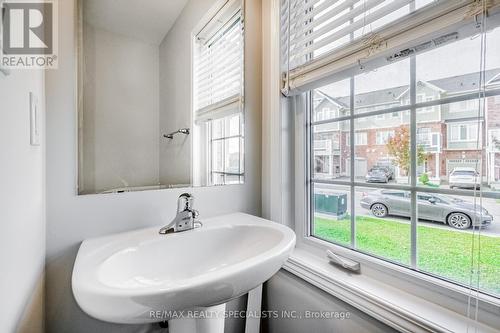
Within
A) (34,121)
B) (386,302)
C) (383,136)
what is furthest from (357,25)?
(34,121)

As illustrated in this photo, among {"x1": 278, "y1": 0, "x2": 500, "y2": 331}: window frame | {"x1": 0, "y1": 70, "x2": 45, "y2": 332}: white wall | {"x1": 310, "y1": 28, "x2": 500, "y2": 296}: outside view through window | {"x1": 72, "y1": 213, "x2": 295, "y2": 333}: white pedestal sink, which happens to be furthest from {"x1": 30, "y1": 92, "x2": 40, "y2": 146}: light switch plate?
{"x1": 310, "y1": 28, "x2": 500, "y2": 296}: outside view through window

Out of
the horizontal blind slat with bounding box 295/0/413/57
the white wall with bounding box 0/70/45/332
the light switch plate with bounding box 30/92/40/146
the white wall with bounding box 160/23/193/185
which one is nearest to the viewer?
the white wall with bounding box 0/70/45/332

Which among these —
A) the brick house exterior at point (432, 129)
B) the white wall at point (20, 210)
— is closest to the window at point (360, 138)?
the brick house exterior at point (432, 129)

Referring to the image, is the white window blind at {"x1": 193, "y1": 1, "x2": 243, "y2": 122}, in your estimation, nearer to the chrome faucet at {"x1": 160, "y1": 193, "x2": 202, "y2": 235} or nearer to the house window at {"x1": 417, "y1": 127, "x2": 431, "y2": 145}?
the chrome faucet at {"x1": 160, "y1": 193, "x2": 202, "y2": 235}

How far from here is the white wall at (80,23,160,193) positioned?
0.74 meters

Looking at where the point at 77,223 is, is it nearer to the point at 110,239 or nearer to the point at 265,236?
the point at 110,239

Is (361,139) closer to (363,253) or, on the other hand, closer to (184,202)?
(363,253)

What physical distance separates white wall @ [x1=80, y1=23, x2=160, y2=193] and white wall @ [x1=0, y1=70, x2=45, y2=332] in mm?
132

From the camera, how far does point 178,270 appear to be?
2.46 ft

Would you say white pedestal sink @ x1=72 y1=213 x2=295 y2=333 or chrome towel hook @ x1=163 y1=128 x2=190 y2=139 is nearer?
white pedestal sink @ x1=72 y1=213 x2=295 y2=333

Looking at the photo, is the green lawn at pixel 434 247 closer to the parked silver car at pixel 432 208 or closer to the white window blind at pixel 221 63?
the parked silver car at pixel 432 208

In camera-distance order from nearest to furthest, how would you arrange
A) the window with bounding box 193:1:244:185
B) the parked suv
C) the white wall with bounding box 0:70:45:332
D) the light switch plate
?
1. the white wall with bounding box 0:70:45:332
2. the light switch plate
3. the parked suv
4. the window with bounding box 193:1:244:185

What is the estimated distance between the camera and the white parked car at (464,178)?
58 centimetres

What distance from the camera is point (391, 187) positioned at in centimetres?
74
